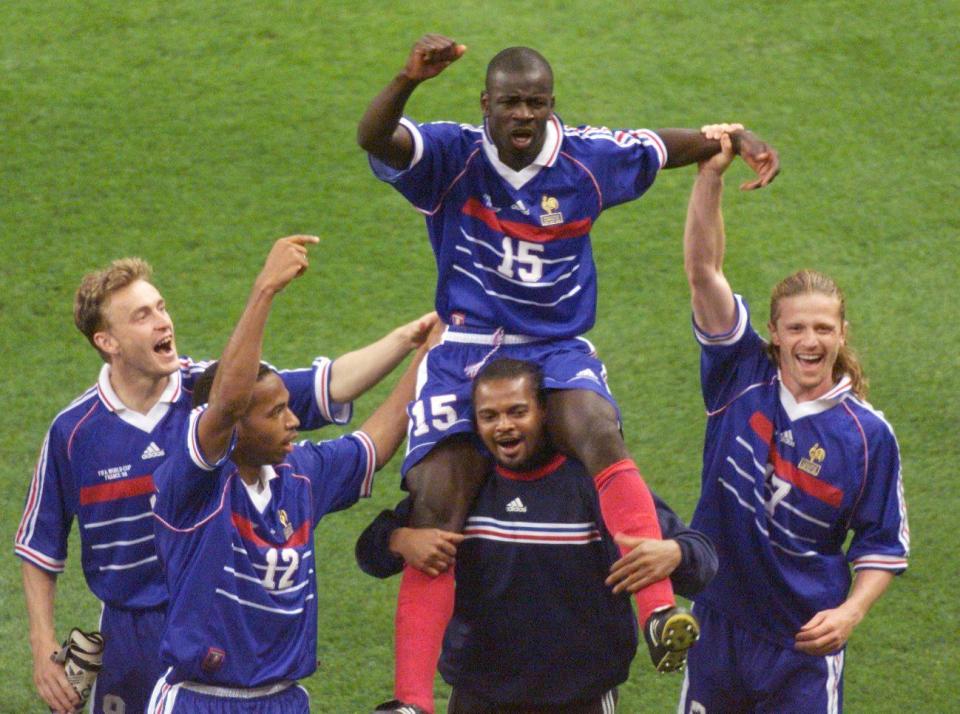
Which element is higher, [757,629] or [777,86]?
[777,86]

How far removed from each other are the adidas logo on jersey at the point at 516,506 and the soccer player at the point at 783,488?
2.53 feet

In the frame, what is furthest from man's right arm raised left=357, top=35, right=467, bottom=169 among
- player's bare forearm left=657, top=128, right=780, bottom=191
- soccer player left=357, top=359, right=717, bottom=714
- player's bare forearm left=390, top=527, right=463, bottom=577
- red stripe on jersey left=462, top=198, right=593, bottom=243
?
player's bare forearm left=390, top=527, right=463, bottom=577

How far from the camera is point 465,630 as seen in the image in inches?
173

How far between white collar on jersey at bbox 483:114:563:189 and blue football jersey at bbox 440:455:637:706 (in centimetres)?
73

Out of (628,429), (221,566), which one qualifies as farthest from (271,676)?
(628,429)

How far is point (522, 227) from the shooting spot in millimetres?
4402

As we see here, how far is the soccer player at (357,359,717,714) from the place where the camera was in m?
4.26

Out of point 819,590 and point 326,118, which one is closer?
point 819,590

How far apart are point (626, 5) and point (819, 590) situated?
5622 millimetres

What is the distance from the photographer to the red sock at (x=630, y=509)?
4102mm

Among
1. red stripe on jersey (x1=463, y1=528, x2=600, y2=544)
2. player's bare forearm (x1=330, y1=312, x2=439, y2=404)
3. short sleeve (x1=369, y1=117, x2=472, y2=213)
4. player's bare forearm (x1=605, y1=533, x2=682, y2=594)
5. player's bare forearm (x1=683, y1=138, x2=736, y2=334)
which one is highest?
short sleeve (x1=369, y1=117, x2=472, y2=213)

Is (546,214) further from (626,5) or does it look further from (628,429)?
(626,5)

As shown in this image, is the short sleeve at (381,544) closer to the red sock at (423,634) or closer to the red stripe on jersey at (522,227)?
the red sock at (423,634)

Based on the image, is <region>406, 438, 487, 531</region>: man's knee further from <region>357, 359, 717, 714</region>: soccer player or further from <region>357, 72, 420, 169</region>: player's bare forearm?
<region>357, 72, 420, 169</region>: player's bare forearm
